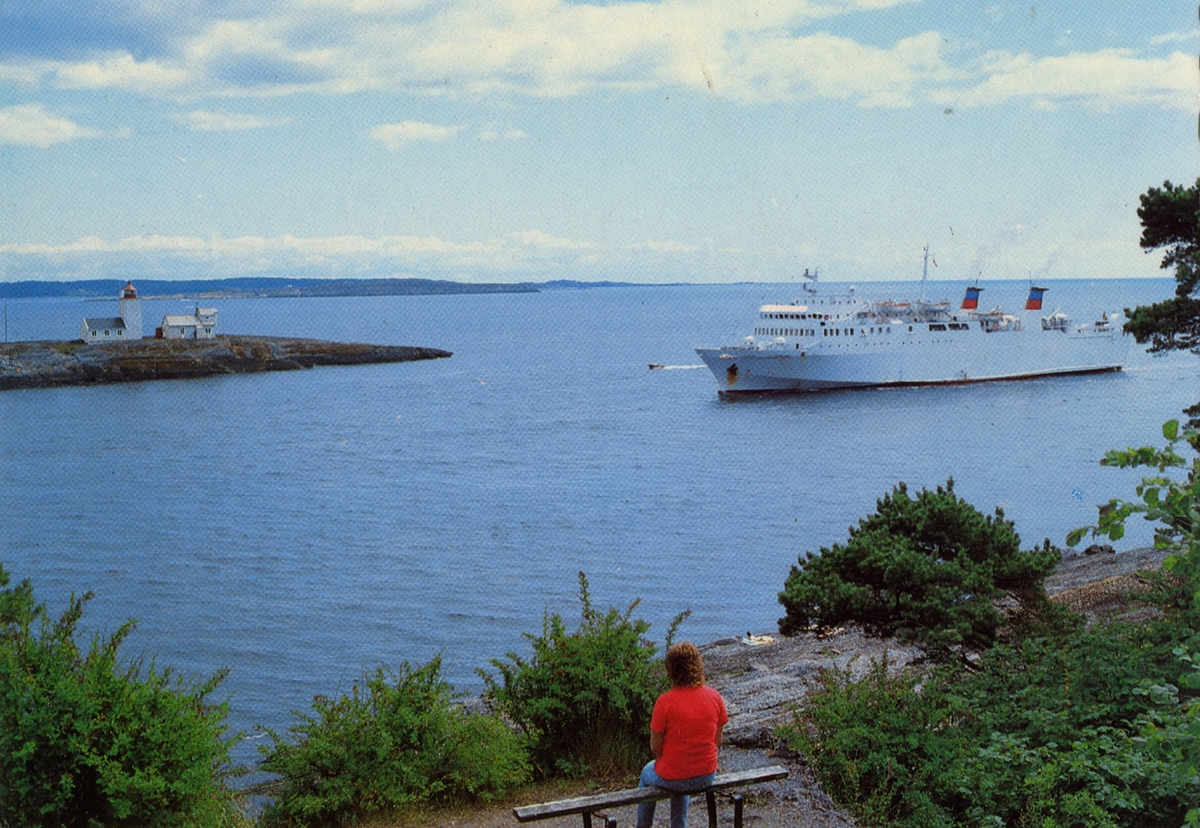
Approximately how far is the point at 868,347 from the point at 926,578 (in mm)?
52813

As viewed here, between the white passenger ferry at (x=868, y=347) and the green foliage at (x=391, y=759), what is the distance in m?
53.4

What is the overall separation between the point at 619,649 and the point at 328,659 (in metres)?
12.7

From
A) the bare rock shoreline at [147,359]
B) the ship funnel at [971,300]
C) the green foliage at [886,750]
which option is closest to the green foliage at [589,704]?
A: the green foliage at [886,750]

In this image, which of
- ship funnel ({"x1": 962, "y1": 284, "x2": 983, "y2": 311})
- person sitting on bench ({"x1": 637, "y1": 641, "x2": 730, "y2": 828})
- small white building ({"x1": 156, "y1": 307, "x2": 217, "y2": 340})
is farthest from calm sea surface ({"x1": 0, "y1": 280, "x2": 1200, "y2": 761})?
small white building ({"x1": 156, "y1": 307, "x2": 217, "y2": 340})

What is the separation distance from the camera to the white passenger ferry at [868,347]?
59.9m

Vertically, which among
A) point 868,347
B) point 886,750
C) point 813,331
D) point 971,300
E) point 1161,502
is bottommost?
point 886,750

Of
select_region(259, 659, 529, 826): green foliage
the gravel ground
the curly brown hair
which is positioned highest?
the curly brown hair

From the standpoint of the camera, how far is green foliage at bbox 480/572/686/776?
7.09 metres

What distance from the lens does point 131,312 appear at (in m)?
75.4

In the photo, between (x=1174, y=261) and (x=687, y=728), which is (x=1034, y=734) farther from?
(x=1174, y=261)

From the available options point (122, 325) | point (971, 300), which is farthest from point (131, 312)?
point (971, 300)

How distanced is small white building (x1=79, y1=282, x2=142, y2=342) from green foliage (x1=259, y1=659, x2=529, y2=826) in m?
72.8

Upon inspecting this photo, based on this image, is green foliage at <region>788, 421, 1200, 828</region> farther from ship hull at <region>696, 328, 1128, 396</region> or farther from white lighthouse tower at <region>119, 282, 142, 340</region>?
white lighthouse tower at <region>119, 282, 142, 340</region>

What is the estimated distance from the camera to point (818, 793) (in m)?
6.53
